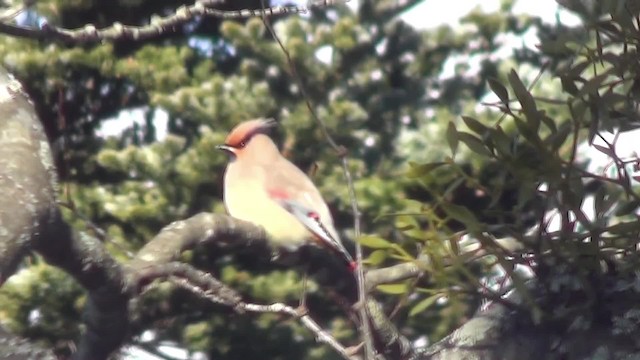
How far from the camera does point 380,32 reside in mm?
1824

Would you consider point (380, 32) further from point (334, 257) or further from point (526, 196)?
point (526, 196)

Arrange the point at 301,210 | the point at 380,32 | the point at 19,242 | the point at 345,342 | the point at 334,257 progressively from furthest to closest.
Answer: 1. the point at 380,32
2. the point at 345,342
3. the point at 301,210
4. the point at 334,257
5. the point at 19,242

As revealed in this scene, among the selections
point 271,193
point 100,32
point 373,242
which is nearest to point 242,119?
point 271,193

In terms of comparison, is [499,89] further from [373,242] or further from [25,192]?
[25,192]

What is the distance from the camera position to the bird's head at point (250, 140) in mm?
1664

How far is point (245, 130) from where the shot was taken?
5.62 feet

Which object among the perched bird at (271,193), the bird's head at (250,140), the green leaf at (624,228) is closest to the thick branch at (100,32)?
the green leaf at (624,228)

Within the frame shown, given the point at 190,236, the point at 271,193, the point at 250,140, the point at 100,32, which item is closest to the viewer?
the point at 100,32

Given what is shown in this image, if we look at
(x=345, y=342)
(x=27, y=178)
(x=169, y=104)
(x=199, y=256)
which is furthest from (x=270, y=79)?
(x=27, y=178)

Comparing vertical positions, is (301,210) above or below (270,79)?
below

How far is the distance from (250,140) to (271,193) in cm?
15

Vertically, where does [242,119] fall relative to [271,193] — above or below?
above

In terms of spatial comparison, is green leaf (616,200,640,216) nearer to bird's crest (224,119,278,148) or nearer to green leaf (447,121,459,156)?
green leaf (447,121,459,156)

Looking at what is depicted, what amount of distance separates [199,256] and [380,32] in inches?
19.4
